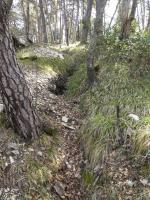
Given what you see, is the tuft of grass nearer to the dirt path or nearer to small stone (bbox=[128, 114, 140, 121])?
small stone (bbox=[128, 114, 140, 121])

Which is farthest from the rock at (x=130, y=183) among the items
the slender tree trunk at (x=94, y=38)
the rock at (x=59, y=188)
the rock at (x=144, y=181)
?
the slender tree trunk at (x=94, y=38)

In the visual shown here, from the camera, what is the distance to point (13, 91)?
13.3 ft

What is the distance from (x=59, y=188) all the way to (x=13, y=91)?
1.57 metres

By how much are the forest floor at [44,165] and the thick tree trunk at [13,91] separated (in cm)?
22

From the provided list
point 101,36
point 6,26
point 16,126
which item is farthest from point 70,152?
point 101,36

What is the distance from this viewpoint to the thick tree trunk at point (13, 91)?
378 centimetres

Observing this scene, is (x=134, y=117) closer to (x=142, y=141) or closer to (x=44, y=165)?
(x=142, y=141)

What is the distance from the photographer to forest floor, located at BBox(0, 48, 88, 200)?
12.3 feet

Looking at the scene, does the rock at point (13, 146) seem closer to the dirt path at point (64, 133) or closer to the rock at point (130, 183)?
the dirt path at point (64, 133)

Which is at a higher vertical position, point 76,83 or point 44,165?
point 76,83

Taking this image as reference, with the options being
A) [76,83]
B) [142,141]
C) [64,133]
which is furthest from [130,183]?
[76,83]

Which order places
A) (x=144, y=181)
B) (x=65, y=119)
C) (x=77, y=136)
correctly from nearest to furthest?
(x=144, y=181) → (x=77, y=136) → (x=65, y=119)

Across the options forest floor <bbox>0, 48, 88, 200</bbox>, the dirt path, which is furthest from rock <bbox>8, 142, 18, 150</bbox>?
the dirt path

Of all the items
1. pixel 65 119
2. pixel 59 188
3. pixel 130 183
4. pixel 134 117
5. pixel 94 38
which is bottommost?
pixel 59 188
